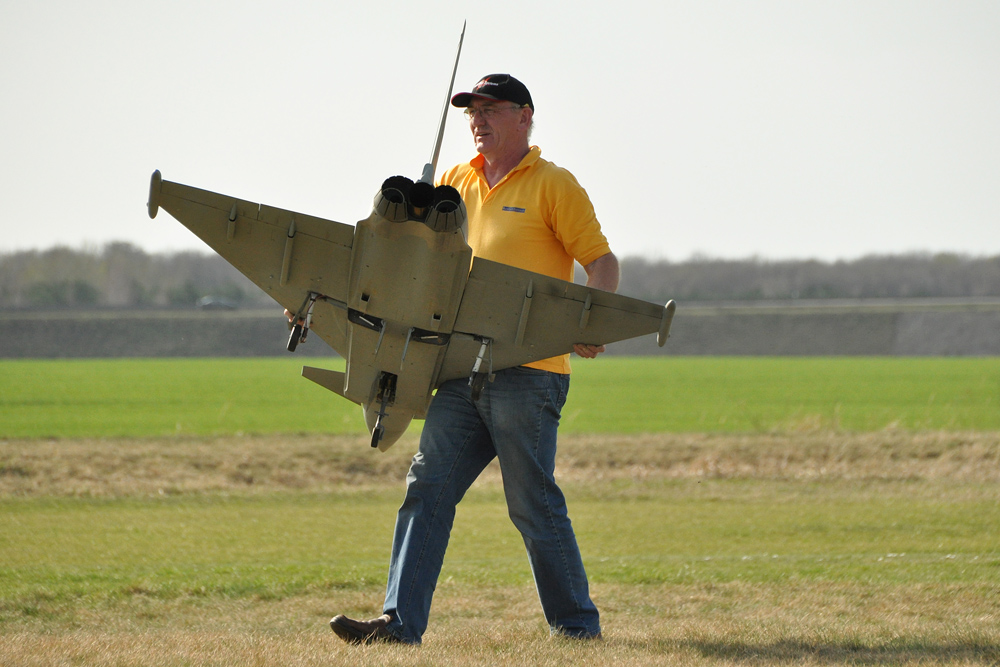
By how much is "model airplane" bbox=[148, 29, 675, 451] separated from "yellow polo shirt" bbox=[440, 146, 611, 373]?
0.74 ft

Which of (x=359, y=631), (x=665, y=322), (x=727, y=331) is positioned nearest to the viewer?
(x=359, y=631)

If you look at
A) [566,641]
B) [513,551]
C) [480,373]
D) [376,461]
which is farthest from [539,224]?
[376,461]

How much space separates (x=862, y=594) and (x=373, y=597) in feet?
8.85

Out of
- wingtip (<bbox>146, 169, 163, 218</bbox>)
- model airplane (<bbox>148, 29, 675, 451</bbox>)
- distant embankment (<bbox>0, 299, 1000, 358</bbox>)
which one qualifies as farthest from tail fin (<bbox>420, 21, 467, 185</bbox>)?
distant embankment (<bbox>0, 299, 1000, 358</bbox>)

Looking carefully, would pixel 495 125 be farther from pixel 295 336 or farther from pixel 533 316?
pixel 295 336

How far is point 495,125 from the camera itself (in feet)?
15.7

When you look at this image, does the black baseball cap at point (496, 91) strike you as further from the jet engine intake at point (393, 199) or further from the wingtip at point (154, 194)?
the wingtip at point (154, 194)

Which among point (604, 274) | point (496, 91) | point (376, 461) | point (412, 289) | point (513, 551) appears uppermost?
point (496, 91)

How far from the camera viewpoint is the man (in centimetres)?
455

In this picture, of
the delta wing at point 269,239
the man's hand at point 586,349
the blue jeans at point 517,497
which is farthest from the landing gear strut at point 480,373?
the delta wing at point 269,239

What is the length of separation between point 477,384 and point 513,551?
151 inches

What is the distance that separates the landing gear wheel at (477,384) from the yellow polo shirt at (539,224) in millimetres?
266

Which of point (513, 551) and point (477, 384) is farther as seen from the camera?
point (513, 551)

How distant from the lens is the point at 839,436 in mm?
17938
